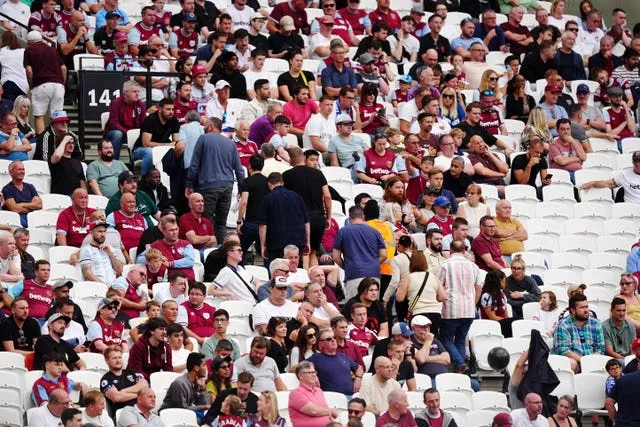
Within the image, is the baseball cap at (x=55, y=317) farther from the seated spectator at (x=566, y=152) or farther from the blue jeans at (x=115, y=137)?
the seated spectator at (x=566, y=152)

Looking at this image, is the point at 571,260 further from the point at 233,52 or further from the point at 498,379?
the point at 233,52

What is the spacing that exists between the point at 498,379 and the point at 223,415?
3.71 meters

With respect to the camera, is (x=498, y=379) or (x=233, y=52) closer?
(x=498, y=379)

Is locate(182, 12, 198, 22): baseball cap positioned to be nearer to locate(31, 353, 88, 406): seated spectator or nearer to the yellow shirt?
the yellow shirt

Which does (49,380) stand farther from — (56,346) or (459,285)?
(459,285)

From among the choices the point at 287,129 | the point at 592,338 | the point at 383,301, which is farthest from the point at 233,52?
the point at 592,338

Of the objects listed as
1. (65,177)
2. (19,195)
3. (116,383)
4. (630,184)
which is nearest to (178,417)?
(116,383)

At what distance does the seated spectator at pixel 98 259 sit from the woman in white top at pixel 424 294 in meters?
2.68

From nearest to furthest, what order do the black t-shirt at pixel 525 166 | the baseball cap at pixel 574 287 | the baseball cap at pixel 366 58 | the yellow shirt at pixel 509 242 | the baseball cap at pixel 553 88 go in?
1. the baseball cap at pixel 574 287
2. the yellow shirt at pixel 509 242
3. the black t-shirt at pixel 525 166
4. the baseball cap at pixel 366 58
5. the baseball cap at pixel 553 88

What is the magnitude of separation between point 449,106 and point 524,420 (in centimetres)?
605

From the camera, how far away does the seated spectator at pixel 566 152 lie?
2127 centimetres

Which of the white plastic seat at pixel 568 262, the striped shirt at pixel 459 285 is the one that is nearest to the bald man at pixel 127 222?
the striped shirt at pixel 459 285

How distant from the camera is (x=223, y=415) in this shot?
14.9 meters

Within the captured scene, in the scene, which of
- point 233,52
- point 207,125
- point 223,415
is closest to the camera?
point 223,415
